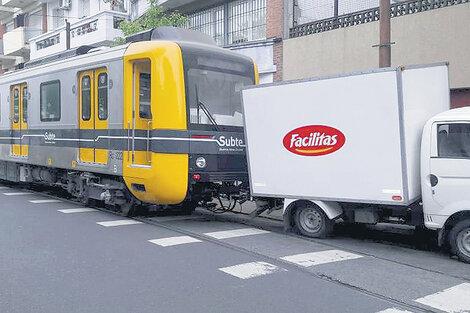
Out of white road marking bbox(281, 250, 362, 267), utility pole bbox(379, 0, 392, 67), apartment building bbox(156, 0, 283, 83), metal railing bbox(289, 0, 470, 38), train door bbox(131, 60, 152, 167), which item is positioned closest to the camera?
white road marking bbox(281, 250, 362, 267)

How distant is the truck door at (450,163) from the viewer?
684 cm

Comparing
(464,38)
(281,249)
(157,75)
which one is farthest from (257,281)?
(464,38)

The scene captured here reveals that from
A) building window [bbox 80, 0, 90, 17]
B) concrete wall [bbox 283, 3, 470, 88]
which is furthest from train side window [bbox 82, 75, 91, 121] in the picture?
building window [bbox 80, 0, 90, 17]

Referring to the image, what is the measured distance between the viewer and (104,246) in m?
7.52

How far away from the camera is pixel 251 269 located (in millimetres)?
6352

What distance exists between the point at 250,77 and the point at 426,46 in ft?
14.3

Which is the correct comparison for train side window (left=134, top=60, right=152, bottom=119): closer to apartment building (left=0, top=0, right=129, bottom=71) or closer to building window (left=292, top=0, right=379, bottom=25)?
building window (left=292, top=0, right=379, bottom=25)

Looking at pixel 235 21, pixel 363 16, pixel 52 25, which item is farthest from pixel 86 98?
pixel 52 25

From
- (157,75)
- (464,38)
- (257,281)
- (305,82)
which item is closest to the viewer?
(257,281)

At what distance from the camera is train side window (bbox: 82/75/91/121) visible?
34.7ft

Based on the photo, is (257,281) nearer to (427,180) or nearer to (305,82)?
(427,180)

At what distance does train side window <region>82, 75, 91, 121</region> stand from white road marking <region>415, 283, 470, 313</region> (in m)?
7.71

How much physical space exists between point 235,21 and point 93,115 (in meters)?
8.57

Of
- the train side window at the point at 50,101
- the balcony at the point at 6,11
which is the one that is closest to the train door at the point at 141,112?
the train side window at the point at 50,101
